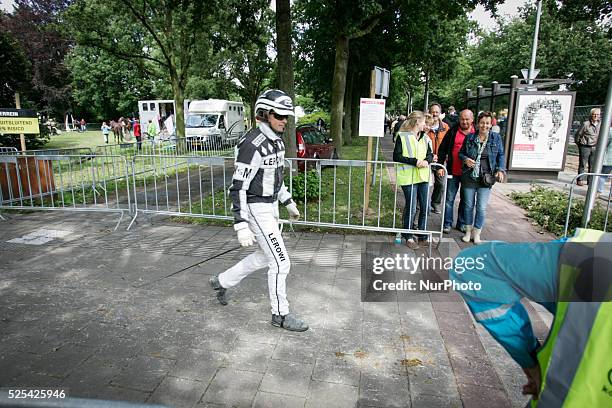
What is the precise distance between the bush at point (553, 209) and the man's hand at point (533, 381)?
5.31m

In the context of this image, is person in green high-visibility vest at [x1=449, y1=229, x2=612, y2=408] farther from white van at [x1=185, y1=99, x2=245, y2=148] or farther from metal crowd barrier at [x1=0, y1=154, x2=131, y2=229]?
white van at [x1=185, y1=99, x2=245, y2=148]

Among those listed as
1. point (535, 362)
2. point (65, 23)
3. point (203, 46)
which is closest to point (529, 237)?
point (535, 362)

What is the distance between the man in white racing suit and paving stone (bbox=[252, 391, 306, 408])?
94 centimetres

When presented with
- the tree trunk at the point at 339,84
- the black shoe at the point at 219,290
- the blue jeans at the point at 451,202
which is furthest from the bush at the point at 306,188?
the tree trunk at the point at 339,84

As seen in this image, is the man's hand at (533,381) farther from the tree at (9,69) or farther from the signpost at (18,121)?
the tree at (9,69)

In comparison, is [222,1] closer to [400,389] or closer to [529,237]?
[529,237]

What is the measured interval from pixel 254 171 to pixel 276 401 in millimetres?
1868

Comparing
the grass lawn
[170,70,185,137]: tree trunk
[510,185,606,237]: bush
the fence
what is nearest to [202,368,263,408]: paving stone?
the fence

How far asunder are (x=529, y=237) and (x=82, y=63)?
5473 cm

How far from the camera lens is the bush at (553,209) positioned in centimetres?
713

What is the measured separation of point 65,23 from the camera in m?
21.4

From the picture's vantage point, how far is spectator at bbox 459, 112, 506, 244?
6.18m

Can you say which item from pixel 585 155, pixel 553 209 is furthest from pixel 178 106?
pixel 553 209

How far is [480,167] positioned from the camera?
6.21 m
